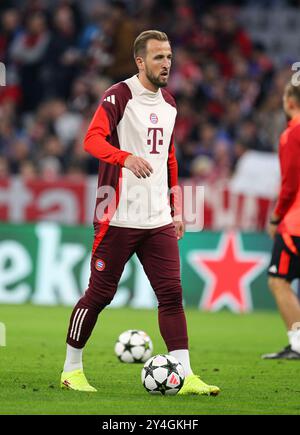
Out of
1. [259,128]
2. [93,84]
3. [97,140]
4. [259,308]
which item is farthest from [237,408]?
[93,84]

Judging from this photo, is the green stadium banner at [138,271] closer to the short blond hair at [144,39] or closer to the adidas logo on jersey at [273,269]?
the adidas logo on jersey at [273,269]

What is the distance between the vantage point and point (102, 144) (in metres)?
7.80

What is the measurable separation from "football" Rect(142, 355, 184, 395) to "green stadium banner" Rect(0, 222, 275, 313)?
26.5ft

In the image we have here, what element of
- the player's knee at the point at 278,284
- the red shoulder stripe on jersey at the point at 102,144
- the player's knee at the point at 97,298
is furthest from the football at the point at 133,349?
the red shoulder stripe on jersey at the point at 102,144

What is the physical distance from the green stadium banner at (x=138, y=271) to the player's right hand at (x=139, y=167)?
28.1ft

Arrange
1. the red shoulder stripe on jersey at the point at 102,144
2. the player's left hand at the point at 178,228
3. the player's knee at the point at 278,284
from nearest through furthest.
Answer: the red shoulder stripe on jersey at the point at 102,144, the player's left hand at the point at 178,228, the player's knee at the point at 278,284

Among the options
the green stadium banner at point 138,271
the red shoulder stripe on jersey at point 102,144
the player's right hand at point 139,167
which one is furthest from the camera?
the green stadium banner at point 138,271

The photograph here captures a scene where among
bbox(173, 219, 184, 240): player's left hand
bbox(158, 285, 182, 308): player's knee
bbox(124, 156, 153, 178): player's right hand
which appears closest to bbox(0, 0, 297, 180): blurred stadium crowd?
bbox(173, 219, 184, 240): player's left hand

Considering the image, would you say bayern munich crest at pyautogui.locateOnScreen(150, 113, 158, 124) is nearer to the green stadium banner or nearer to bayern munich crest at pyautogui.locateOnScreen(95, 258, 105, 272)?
bayern munich crest at pyautogui.locateOnScreen(95, 258, 105, 272)

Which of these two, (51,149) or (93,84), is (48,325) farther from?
(93,84)

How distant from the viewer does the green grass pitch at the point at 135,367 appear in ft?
24.3

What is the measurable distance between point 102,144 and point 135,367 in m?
2.80

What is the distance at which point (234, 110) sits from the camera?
65.9 feet
